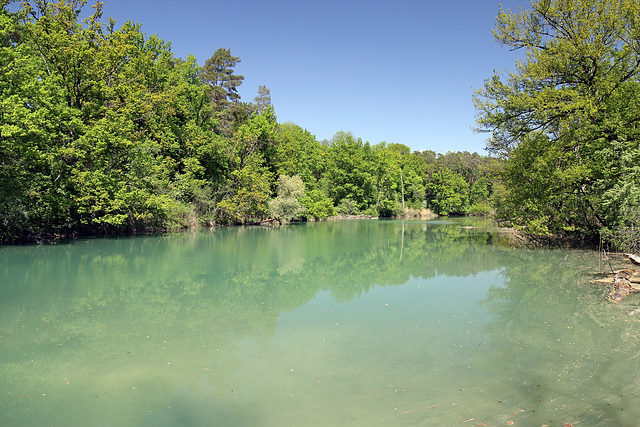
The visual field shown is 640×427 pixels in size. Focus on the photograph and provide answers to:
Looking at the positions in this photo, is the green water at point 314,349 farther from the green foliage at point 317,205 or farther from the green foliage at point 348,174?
the green foliage at point 348,174

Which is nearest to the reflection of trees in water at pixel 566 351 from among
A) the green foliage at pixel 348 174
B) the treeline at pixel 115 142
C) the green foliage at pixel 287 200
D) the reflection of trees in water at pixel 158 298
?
the reflection of trees in water at pixel 158 298

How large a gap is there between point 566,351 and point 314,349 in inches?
158

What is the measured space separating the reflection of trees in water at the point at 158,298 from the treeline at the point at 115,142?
3767mm

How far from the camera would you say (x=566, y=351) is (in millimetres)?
6312

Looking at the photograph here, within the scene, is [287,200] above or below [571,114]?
below

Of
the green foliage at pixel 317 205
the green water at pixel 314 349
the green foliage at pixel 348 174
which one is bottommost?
the green water at pixel 314 349

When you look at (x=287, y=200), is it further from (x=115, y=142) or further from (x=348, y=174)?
(x=115, y=142)

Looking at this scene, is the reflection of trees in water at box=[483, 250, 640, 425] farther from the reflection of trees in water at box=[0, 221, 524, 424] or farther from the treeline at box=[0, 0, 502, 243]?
the treeline at box=[0, 0, 502, 243]

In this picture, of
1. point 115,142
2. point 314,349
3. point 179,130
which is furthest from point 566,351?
point 179,130

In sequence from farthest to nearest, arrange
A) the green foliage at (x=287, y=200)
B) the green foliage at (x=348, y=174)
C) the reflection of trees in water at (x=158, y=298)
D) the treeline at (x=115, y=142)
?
1. the green foliage at (x=348, y=174)
2. the green foliage at (x=287, y=200)
3. the treeline at (x=115, y=142)
4. the reflection of trees in water at (x=158, y=298)

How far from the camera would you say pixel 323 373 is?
5.61 m

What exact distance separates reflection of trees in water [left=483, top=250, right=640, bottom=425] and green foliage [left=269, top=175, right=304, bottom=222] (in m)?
33.1

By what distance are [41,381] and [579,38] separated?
21.2 meters

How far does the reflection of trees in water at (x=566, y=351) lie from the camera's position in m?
4.59
